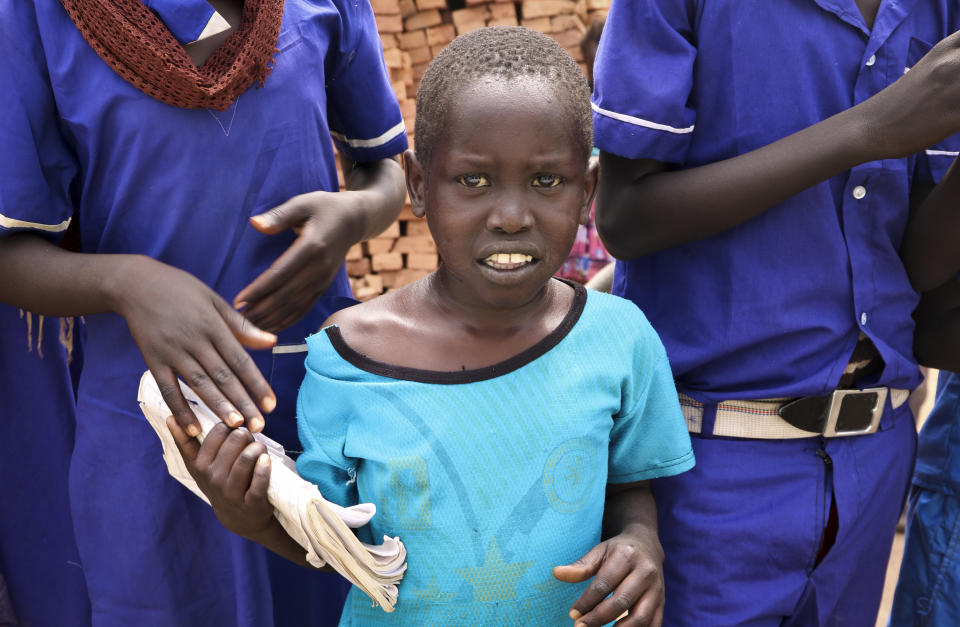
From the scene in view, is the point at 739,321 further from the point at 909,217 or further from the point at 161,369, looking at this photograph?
the point at 161,369

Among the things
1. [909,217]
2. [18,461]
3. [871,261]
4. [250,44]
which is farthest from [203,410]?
[909,217]

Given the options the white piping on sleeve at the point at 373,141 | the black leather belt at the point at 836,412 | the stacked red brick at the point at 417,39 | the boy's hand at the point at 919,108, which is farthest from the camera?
the stacked red brick at the point at 417,39

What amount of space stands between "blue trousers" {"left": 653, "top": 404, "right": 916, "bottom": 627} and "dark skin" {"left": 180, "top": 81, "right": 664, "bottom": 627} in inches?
9.7

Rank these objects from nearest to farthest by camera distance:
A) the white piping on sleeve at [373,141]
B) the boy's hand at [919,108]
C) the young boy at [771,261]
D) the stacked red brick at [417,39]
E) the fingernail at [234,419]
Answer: the fingernail at [234,419]
the boy's hand at [919,108]
the young boy at [771,261]
the white piping on sleeve at [373,141]
the stacked red brick at [417,39]

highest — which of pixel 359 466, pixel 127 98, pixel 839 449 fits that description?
pixel 127 98

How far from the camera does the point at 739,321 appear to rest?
1743mm

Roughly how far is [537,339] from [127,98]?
779 millimetres

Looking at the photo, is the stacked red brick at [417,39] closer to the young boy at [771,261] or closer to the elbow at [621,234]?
the elbow at [621,234]

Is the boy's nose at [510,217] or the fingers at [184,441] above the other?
the boy's nose at [510,217]

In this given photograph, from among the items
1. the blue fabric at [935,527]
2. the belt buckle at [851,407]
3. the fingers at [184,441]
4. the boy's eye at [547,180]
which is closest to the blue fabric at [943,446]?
the blue fabric at [935,527]

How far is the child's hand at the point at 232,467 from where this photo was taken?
1.31 metres

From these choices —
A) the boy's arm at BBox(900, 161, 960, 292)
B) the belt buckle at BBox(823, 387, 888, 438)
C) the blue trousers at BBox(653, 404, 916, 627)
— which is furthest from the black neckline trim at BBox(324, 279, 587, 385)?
the boy's arm at BBox(900, 161, 960, 292)

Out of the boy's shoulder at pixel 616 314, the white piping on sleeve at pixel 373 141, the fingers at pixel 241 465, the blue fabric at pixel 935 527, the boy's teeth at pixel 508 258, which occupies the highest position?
the boy's teeth at pixel 508 258

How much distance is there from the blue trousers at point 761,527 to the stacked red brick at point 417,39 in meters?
3.85
